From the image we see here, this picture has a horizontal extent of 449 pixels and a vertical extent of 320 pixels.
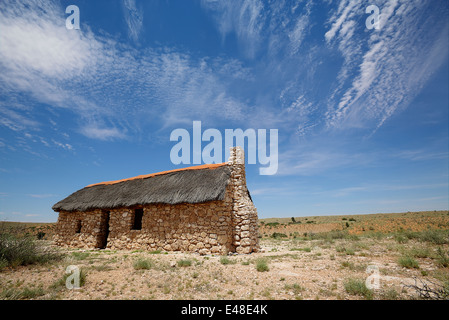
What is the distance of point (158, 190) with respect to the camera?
1270cm

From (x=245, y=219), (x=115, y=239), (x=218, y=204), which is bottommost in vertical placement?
(x=115, y=239)

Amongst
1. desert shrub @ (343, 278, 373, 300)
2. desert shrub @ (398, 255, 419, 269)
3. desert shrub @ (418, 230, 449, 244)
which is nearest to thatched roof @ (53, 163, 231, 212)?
desert shrub @ (343, 278, 373, 300)

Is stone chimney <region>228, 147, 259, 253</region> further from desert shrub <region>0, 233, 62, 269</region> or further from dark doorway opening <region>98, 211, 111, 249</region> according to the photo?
dark doorway opening <region>98, 211, 111, 249</region>

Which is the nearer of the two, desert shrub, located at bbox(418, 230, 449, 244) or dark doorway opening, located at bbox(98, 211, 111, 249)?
desert shrub, located at bbox(418, 230, 449, 244)

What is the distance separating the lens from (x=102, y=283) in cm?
537

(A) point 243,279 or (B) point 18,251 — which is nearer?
(A) point 243,279

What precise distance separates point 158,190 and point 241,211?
199 inches

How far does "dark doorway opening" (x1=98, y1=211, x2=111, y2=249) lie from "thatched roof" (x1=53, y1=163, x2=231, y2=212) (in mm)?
930

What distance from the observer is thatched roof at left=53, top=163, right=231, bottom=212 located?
1096cm
